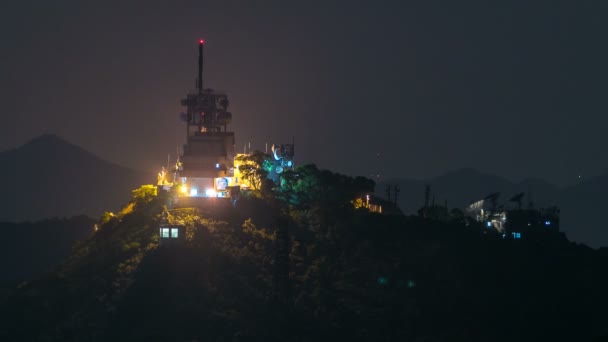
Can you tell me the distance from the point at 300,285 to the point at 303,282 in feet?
2.04

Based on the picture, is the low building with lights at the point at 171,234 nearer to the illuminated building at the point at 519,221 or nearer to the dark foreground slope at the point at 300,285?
the dark foreground slope at the point at 300,285

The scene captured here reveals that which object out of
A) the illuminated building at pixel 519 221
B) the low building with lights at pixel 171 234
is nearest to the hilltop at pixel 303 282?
the low building with lights at pixel 171 234

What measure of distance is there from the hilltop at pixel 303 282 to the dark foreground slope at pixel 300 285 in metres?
0.15

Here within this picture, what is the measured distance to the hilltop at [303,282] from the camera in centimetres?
8694

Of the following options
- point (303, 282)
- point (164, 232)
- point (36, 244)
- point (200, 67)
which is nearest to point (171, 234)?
point (164, 232)

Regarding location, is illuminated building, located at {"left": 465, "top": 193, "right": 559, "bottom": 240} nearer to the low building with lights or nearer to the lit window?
the low building with lights

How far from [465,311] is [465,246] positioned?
1335cm

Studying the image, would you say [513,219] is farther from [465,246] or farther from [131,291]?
[131,291]

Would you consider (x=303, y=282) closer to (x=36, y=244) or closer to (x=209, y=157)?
(x=209, y=157)

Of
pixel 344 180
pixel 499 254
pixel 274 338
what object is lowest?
pixel 274 338

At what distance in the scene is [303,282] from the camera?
93.3 meters

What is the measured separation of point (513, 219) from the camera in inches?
5074

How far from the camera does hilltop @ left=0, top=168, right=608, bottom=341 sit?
8694 cm

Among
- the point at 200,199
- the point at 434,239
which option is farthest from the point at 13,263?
the point at 434,239
